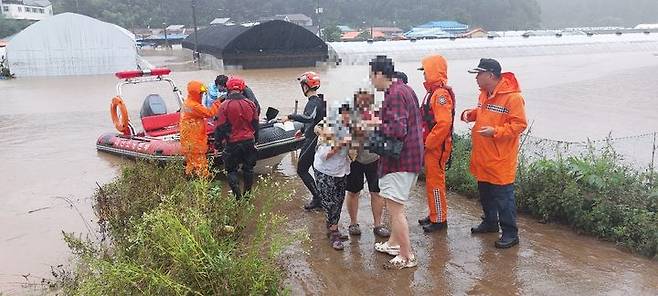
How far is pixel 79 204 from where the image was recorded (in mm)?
6699

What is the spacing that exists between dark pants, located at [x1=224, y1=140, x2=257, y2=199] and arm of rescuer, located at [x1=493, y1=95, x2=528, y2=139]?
2.55m

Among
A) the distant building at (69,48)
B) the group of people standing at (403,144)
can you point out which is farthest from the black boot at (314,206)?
the distant building at (69,48)

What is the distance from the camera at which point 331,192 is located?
4363 mm

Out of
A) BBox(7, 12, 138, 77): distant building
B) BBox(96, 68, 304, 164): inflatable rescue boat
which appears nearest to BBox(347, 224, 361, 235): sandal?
BBox(96, 68, 304, 164): inflatable rescue boat

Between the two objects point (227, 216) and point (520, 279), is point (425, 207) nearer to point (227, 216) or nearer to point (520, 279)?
point (520, 279)

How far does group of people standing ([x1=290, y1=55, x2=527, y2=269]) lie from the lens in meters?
3.77

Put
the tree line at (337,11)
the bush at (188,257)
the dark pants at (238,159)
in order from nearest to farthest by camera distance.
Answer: the bush at (188,257), the dark pants at (238,159), the tree line at (337,11)

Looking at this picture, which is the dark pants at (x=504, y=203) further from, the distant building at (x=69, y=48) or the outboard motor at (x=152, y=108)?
the distant building at (x=69, y=48)

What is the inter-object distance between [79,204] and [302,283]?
4069 mm

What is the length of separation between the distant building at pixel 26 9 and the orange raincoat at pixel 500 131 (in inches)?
2792

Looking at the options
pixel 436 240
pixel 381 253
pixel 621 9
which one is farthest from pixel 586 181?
pixel 621 9

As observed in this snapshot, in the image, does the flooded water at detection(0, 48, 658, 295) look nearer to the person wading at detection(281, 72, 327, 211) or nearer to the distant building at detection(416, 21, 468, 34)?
the person wading at detection(281, 72, 327, 211)

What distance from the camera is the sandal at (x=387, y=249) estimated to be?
4.24 metres

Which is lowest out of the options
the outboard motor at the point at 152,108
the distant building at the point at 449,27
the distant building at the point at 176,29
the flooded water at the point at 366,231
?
the flooded water at the point at 366,231
